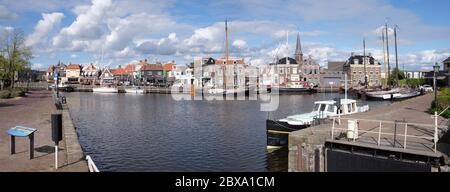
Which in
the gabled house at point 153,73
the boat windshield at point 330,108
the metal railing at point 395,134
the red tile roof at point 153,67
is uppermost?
the red tile roof at point 153,67

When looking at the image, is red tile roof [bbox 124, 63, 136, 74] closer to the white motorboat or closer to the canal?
the white motorboat

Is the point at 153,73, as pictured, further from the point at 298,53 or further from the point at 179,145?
the point at 179,145

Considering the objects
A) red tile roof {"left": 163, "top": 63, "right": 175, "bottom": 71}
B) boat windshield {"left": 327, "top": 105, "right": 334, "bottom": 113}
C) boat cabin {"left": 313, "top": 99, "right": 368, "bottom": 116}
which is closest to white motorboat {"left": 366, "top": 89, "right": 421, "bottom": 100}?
boat cabin {"left": 313, "top": 99, "right": 368, "bottom": 116}

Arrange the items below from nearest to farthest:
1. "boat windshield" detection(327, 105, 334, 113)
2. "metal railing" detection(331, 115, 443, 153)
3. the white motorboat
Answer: "metal railing" detection(331, 115, 443, 153) → "boat windshield" detection(327, 105, 334, 113) → the white motorboat

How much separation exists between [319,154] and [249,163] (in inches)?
238

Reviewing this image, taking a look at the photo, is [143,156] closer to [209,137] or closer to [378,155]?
[209,137]

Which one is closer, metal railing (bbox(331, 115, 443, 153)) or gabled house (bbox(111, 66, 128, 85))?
metal railing (bbox(331, 115, 443, 153))

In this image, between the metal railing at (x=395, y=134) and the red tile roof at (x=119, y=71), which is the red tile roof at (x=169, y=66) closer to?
the red tile roof at (x=119, y=71)

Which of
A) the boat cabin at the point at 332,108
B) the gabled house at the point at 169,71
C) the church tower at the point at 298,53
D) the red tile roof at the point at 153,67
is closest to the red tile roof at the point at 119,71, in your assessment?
the red tile roof at the point at 153,67

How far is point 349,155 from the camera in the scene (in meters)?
14.1

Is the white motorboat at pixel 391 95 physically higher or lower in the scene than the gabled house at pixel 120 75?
lower

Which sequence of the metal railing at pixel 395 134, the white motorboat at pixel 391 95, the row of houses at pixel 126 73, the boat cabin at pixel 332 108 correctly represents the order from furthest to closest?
the row of houses at pixel 126 73 → the white motorboat at pixel 391 95 → the boat cabin at pixel 332 108 → the metal railing at pixel 395 134

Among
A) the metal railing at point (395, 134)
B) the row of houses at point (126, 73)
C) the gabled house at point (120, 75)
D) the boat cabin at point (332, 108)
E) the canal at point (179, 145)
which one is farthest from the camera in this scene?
the gabled house at point (120, 75)
